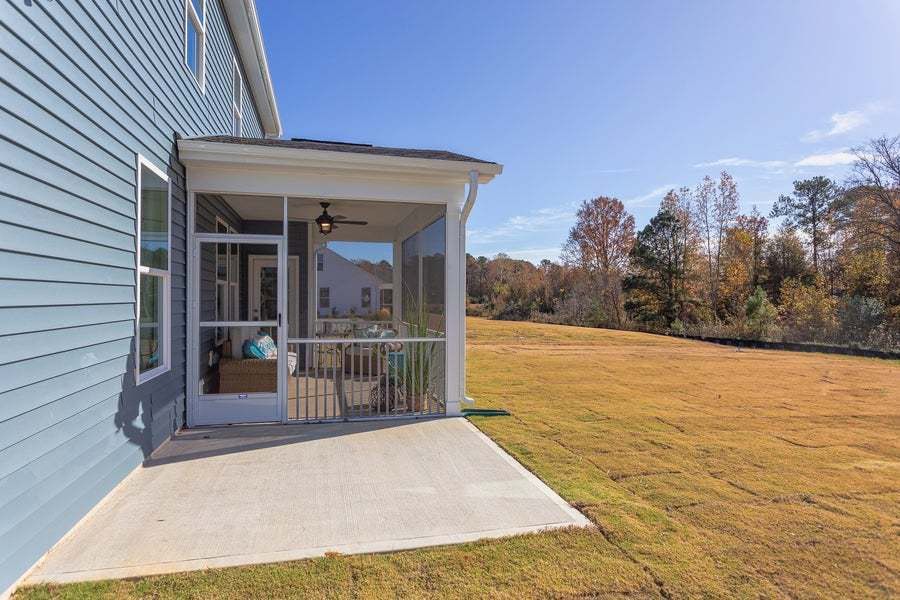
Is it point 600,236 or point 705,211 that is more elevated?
point 705,211

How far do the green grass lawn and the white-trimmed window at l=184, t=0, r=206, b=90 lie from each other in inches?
194

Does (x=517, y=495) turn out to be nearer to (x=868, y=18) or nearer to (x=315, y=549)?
(x=315, y=549)

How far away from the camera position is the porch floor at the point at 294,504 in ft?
8.63

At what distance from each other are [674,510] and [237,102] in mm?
8474

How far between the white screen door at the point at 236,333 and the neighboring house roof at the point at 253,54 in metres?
3.84

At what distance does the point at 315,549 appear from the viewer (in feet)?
8.78

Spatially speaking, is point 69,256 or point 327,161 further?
point 327,161

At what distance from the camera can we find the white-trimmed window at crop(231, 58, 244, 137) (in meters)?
8.01

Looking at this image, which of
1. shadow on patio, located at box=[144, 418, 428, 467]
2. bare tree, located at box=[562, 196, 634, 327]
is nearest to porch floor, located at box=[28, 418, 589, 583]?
shadow on patio, located at box=[144, 418, 428, 467]

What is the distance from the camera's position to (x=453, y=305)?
5.69 meters

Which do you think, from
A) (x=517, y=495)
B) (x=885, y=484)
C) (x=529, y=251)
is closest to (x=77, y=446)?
(x=517, y=495)

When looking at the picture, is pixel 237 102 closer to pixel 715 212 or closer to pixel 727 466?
pixel 727 466

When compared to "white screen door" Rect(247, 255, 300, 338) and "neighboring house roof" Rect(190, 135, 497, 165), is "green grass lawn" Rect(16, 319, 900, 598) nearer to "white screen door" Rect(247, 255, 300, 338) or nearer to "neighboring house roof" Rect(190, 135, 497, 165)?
"white screen door" Rect(247, 255, 300, 338)

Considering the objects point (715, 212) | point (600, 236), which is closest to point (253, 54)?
point (715, 212)
